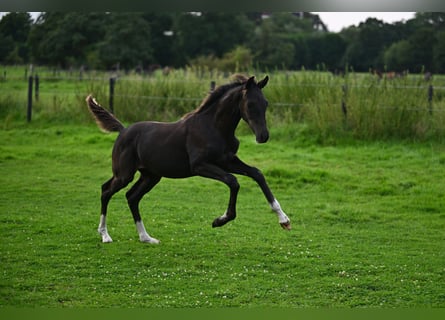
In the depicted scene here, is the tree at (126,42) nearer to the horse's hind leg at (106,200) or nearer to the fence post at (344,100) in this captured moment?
the fence post at (344,100)

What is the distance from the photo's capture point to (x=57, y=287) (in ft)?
20.6

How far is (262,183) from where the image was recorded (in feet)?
20.8

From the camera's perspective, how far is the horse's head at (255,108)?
20.2 ft

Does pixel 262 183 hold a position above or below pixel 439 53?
below

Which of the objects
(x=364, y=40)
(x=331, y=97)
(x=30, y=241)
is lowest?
(x=30, y=241)

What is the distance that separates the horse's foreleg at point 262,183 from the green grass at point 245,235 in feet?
2.31

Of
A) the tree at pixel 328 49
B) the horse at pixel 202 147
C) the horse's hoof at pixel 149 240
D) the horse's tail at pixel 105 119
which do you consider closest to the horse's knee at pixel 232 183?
the horse at pixel 202 147

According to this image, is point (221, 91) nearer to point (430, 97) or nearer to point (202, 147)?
point (202, 147)

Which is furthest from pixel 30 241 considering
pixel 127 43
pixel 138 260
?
pixel 127 43

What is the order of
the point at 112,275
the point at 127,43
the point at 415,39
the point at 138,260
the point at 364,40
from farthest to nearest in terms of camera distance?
the point at 127,43 < the point at 364,40 < the point at 415,39 < the point at 138,260 < the point at 112,275

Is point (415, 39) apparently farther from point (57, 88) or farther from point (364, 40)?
point (57, 88)

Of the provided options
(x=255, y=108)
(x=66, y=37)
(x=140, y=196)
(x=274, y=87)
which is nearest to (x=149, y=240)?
(x=140, y=196)

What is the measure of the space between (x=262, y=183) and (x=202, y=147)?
876 mm

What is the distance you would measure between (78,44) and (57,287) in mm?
15862
